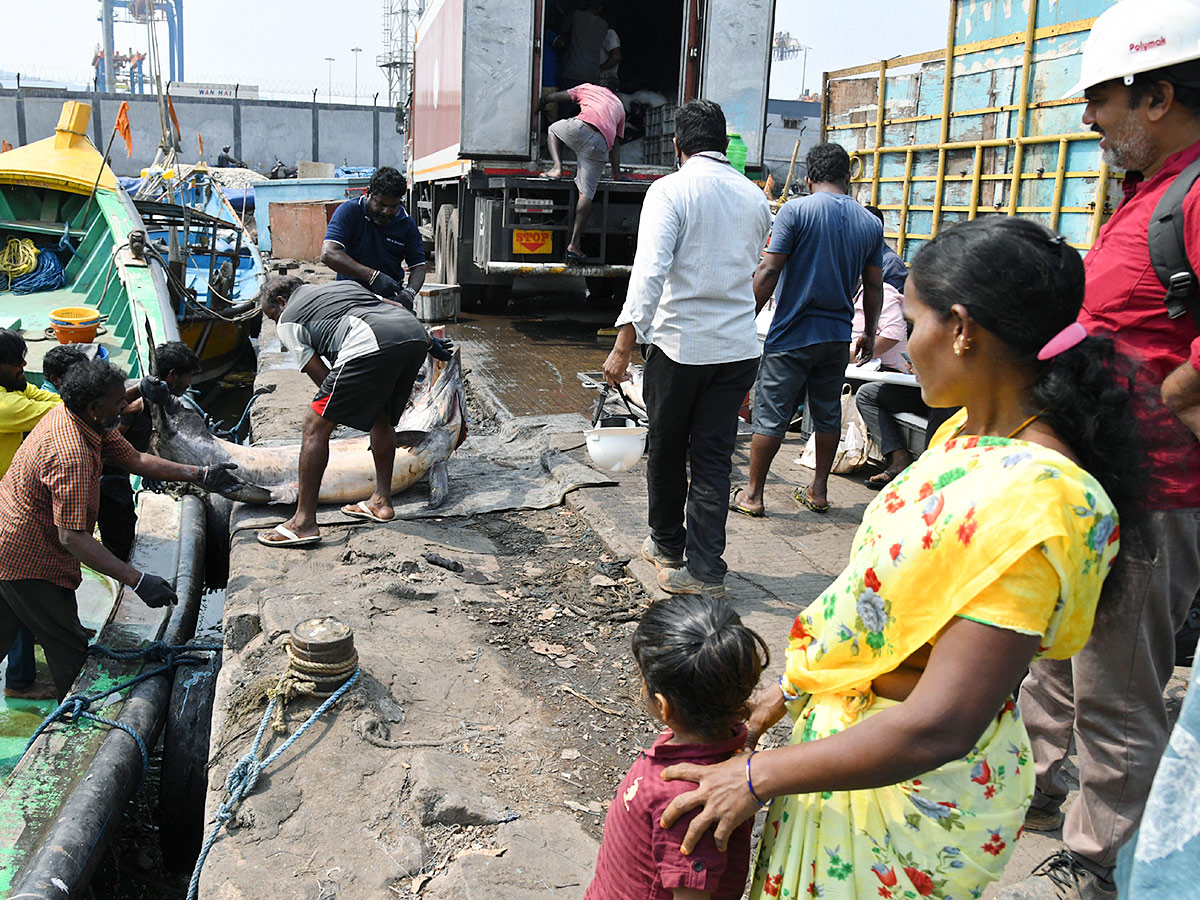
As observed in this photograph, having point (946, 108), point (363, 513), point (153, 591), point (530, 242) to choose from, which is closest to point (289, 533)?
point (363, 513)

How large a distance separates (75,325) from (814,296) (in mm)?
→ 5956

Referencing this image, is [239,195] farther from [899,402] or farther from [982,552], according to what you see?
[982,552]

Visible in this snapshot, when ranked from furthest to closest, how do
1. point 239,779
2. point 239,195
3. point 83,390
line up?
point 239,195 < point 83,390 < point 239,779

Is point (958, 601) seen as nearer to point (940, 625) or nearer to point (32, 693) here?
point (940, 625)

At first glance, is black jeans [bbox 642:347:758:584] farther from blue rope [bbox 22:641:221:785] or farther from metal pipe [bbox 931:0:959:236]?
metal pipe [bbox 931:0:959:236]

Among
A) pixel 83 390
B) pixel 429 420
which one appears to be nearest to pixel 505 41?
pixel 429 420

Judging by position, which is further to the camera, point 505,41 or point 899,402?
point 505,41

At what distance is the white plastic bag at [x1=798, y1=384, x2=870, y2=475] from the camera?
5273 mm

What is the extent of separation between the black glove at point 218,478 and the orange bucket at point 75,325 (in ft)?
12.3

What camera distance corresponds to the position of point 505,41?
8.39 meters

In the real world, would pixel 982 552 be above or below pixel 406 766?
above

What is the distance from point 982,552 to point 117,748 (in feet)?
10.4

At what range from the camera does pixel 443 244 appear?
1147 centimetres

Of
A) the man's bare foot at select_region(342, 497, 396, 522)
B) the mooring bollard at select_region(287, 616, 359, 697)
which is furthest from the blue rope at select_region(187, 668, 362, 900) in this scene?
the man's bare foot at select_region(342, 497, 396, 522)
